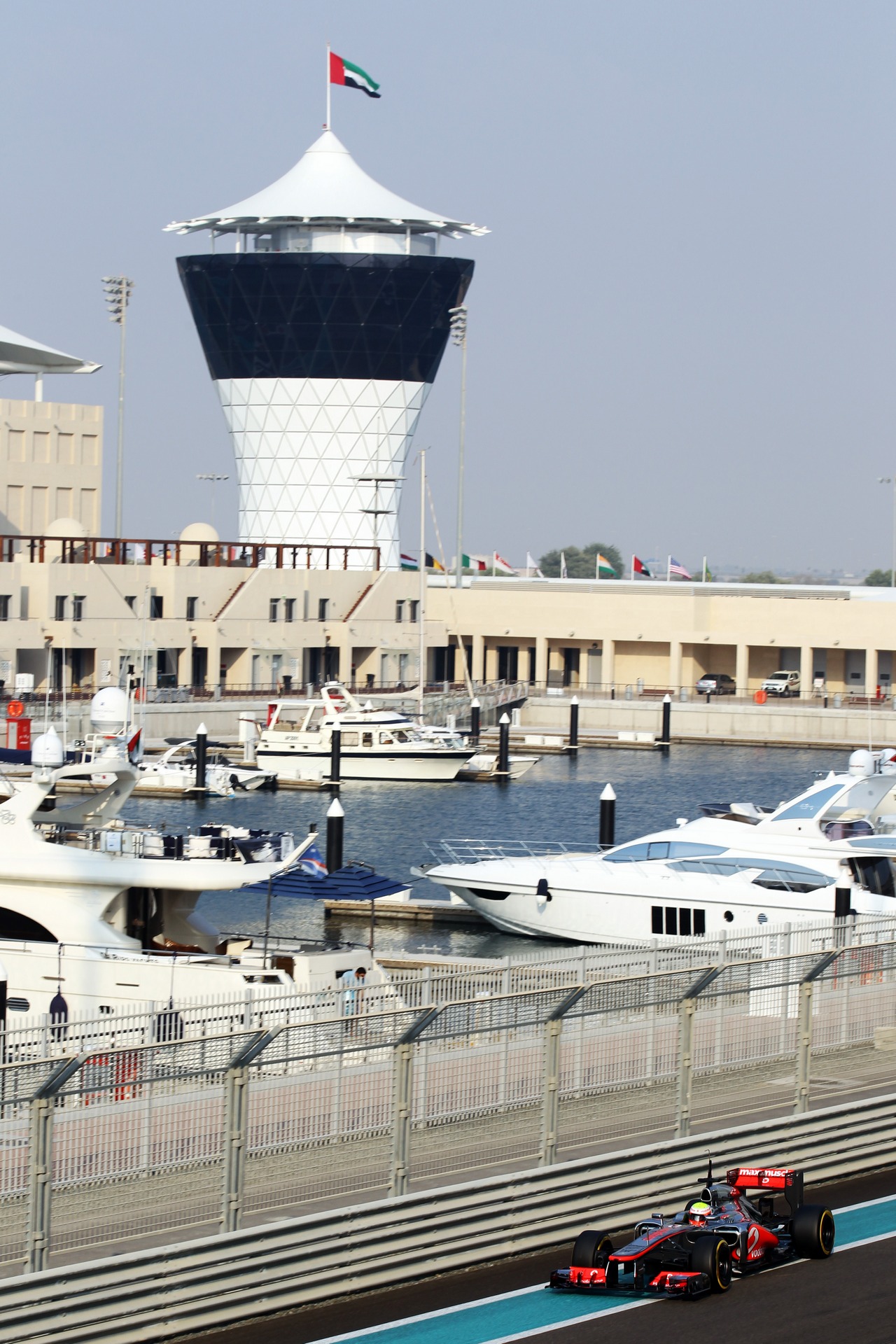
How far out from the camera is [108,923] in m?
27.3

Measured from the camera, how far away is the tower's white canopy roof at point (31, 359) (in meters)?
34.5

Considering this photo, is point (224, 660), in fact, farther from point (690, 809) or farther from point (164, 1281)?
point (164, 1281)

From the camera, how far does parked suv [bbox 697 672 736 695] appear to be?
349 ft

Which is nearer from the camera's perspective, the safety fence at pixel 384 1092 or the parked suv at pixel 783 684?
the safety fence at pixel 384 1092

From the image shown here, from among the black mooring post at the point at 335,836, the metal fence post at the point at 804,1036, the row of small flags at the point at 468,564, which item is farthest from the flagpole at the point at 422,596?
the metal fence post at the point at 804,1036


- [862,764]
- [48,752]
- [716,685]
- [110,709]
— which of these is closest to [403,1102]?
[48,752]

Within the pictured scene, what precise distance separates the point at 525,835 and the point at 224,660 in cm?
3577

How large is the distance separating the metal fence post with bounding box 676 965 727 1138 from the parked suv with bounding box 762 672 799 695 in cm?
8823

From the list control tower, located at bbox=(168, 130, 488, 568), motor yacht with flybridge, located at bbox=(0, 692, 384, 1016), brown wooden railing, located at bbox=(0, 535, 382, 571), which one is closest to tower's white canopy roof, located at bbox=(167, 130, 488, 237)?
control tower, located at bbox=(168, 130, 488, 568)

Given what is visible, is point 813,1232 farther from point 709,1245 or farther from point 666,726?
point 666,726

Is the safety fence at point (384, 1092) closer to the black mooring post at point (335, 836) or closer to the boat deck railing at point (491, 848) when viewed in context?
the black mooring post at point (335, 836)

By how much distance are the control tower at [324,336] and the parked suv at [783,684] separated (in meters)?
30.1

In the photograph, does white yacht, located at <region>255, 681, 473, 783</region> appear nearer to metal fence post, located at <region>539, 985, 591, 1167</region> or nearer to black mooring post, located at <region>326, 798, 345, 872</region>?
black mooring post, located at <region>326, 798, 345, 872</region>

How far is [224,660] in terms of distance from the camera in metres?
95.4
